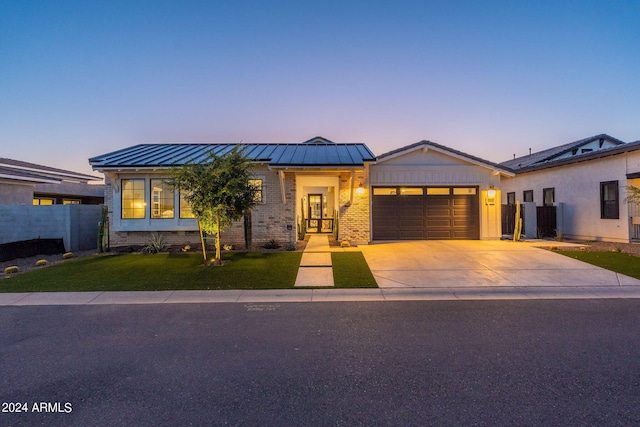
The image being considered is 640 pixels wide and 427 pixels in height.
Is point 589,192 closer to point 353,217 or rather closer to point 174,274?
point 353,217

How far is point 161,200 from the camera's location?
13.6 metres

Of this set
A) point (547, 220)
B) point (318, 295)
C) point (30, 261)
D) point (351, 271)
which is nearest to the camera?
point (318, 295)

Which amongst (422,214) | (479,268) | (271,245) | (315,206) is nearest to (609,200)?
(422,214)

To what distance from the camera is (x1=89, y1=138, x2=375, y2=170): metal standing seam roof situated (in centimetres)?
1276

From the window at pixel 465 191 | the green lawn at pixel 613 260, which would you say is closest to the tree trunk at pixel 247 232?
the window at pixel 465 191

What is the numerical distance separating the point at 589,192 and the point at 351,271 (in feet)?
46.1

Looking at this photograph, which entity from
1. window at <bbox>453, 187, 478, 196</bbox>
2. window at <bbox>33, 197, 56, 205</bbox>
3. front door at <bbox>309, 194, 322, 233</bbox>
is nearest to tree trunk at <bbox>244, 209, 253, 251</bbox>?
window at <bbox>453, 187, 478, 196</bbox>

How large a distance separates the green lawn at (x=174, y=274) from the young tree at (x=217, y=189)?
3.76ft

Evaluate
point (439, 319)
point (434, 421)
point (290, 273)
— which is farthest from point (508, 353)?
point (290, 273)

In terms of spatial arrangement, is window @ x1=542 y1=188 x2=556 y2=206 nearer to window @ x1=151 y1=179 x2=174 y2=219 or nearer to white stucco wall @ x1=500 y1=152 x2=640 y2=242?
white stucco wall @ x1=500 y1=152 x2=640 y2=242

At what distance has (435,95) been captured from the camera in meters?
19.5

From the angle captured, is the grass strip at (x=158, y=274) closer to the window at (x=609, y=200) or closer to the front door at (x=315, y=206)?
the front door at (x=315, y=206)

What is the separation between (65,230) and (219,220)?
27.0ft

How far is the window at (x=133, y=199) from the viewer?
44.5 feet
